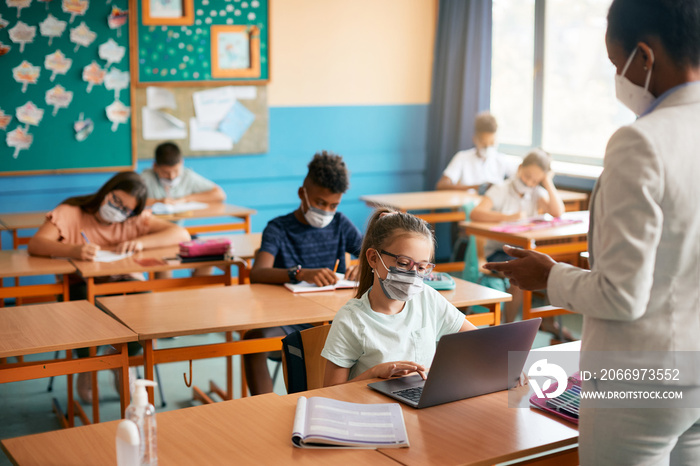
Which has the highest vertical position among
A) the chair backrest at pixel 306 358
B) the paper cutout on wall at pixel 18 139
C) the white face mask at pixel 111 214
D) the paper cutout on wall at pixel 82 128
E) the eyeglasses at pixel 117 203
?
the paper cutout on wall at pixel 82 128

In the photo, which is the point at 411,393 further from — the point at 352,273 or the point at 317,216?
the point at 317,216

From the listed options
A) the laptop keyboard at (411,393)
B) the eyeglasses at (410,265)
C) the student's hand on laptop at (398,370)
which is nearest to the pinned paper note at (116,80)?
the eyeglasses at (410,265)

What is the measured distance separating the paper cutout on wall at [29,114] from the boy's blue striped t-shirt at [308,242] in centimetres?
266

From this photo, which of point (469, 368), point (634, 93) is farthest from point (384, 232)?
point (634, 93)

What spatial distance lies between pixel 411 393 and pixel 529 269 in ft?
1.75

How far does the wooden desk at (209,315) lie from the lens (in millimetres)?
2393

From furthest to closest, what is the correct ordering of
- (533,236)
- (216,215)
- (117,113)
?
(117,113) → (216,215) → (533,236)

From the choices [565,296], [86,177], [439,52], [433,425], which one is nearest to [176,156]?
[86,177]

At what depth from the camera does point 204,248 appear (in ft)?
11.3

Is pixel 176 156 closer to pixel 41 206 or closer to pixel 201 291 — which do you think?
pixel 41 206

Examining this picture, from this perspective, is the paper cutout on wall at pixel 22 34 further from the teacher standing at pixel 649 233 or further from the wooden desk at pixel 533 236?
the teacher standing at pixel 649 233

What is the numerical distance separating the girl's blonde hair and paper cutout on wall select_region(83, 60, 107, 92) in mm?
3617

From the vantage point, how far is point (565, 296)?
49.8 inches

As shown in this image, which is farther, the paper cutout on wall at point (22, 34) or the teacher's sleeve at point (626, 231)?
the paper cutout on wall at point (22, 34)
